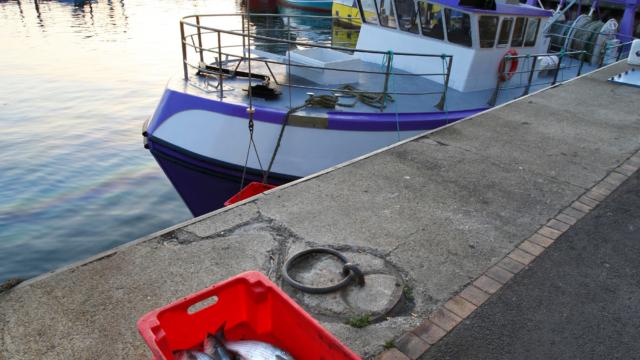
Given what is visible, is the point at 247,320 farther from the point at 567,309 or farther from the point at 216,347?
the point at 567,309

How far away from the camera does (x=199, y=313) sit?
98.1 inches

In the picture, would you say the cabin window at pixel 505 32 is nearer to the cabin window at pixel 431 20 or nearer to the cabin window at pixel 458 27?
Result: the cabin window at pixel 458 27

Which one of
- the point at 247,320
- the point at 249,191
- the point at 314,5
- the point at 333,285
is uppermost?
the point at 247,320

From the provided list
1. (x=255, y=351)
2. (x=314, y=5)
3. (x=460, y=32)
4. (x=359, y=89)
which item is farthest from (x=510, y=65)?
(x=314, y=5)

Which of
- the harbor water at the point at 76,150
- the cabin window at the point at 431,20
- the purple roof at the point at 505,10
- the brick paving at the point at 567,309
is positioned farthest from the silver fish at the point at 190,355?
the cabin window at the point at 431,20

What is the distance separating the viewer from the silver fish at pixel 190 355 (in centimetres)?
226

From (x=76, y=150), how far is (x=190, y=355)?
9273 mm

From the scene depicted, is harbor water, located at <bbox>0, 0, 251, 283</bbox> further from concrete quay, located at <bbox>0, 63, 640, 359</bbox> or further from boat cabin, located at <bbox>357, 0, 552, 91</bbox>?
boat cabin, located at <bbox>357, 0, 552, 91</bbox>

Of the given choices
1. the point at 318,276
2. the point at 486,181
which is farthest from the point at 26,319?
the point at 486,181

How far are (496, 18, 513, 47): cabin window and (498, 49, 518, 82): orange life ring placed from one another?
0.23 m

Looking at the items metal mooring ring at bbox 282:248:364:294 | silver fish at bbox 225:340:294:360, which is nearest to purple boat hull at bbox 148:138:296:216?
metal mooring ring at bbox 282:248:364:294

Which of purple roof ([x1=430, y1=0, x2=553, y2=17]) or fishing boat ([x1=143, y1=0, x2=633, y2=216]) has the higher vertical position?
purple roof ([x1=430, y1=0, x2=553, y2=17])

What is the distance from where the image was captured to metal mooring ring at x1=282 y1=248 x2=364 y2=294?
326cm

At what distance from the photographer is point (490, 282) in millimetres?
3525
